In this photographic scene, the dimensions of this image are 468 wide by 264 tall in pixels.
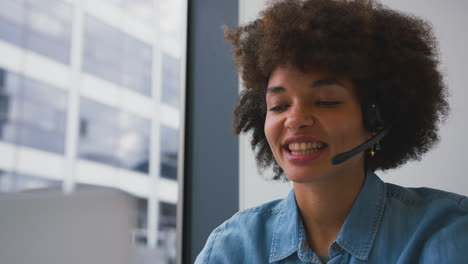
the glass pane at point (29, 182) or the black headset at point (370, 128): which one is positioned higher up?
the black headset at point (370, 128)

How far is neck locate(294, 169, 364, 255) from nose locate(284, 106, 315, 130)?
0.49ft

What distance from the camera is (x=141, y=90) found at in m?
2.17

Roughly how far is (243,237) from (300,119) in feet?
1.18

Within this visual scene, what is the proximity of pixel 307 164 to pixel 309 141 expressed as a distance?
2.1 inches

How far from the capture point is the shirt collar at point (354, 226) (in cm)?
108

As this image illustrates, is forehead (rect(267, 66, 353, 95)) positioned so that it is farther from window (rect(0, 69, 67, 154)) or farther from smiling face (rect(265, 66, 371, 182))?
window (rect(0, 69, 67, 154))

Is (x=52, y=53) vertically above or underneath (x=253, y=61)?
above

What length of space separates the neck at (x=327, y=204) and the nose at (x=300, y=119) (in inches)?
5.9

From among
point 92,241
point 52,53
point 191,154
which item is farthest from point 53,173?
point 191,154

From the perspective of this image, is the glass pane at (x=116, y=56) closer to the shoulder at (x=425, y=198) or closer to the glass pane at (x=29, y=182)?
the glass pane at (x=29, y=182)

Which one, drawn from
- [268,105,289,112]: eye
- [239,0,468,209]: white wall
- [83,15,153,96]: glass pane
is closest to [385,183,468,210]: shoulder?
[268,105,289,112]: eye

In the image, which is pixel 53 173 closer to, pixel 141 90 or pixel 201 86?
pixel 141 90

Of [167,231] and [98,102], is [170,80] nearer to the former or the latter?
[98,102]

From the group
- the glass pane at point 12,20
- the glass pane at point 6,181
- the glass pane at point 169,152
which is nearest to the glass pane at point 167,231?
the glass pane at point 169,152
